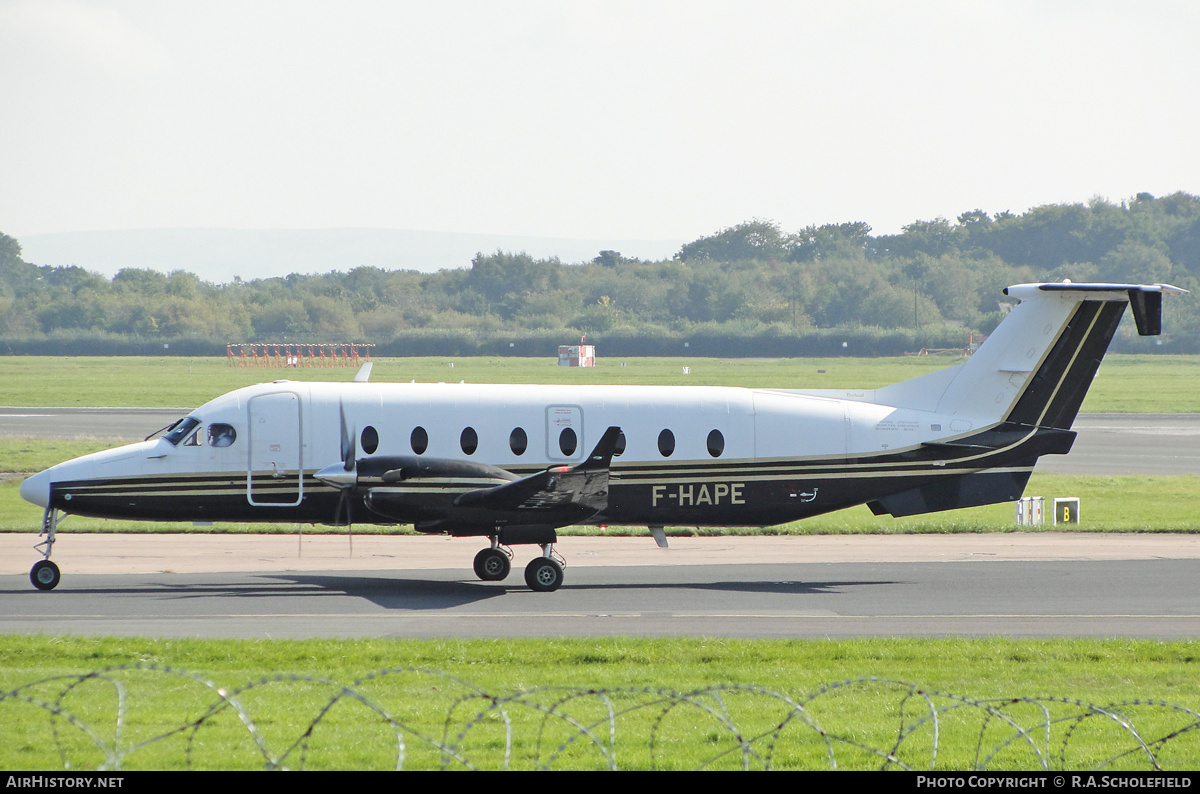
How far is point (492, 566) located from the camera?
778 inches

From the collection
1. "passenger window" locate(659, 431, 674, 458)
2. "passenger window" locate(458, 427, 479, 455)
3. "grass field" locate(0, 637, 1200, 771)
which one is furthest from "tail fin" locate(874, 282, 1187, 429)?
"passenger window" locate(458, 427, 479, 455)

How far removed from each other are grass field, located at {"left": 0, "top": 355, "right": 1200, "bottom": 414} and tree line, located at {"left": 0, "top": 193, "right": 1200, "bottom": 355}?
31.8ft

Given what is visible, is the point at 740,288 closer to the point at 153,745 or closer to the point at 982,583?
the point at 982,583

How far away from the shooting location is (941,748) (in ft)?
33.7

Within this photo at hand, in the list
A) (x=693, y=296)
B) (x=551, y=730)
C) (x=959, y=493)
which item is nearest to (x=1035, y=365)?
(x=959, y=493)

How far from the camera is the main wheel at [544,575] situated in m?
19.1

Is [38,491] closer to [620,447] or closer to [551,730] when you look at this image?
[620,447]

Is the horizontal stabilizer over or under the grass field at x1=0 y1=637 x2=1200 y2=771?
over

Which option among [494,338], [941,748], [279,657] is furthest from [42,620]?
[494,338]

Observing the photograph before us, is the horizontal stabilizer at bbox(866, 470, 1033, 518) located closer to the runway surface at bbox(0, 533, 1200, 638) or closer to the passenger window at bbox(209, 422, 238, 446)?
the runway surface at bbox(0, 533, 1200, 638)

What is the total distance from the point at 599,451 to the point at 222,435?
6511 mm

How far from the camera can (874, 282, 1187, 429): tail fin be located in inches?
826

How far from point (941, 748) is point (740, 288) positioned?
159 m

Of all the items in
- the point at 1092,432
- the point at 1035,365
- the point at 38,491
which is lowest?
the point at 1092,432
